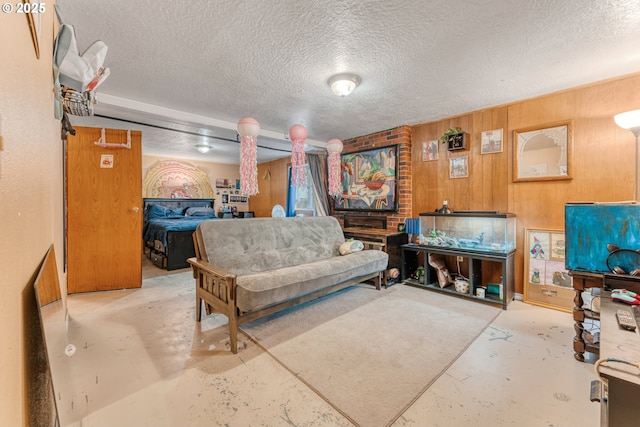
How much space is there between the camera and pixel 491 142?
3340 mm

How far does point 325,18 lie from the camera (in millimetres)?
1752

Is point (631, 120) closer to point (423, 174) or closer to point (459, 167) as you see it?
point (459, 167)

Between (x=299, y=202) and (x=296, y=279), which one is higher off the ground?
(x=299, y=202)

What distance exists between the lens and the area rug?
158 centimetres

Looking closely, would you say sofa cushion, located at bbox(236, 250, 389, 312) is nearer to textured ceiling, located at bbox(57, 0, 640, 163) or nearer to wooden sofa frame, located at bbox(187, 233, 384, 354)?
wooden sofa frame, located at bbox(187, 233, 384, 354)

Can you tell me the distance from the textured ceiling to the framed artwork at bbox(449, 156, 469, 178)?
2.11 ft

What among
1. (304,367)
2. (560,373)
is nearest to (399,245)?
(560,373)

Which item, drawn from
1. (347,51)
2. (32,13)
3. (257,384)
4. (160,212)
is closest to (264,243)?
(257,384)

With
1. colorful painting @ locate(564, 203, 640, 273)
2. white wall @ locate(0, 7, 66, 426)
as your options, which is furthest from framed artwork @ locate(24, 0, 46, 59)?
colorful painting @ locate(564, 203, 640, 273)

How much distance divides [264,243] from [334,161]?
5.43 feet

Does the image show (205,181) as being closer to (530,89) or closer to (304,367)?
(304,367)

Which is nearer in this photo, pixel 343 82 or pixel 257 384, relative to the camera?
pixel 257 384

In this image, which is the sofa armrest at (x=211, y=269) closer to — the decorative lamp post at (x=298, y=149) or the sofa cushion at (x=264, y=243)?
the sofa cushion at (x=264, y=243)

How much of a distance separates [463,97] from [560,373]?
8.94ft
